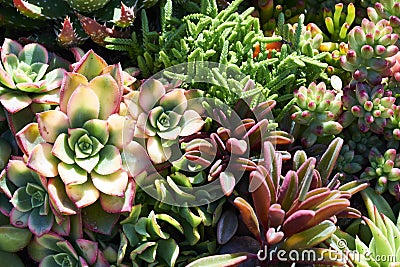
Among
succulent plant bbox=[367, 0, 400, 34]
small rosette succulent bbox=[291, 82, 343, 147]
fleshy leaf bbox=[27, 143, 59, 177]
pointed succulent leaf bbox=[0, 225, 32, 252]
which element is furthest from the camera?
succulent plant bbox=[367, 0, 400, 34]

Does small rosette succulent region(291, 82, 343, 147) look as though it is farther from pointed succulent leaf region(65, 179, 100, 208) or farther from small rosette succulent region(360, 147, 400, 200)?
pointed succulent leaf region(65, 179, 100, 208)

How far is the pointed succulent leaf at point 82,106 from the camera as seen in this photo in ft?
3.84

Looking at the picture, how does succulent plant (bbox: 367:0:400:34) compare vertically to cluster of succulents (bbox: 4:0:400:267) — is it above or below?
above

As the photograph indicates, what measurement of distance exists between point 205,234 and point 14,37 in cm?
81

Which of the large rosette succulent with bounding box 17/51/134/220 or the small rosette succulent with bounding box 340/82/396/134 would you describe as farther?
the small rosette succulent with bounding box 340/82/396/134

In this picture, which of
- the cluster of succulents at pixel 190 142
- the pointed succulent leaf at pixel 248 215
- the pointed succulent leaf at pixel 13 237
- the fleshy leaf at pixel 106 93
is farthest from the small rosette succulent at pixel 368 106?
the pointed succulent leaf at pixel 13 237

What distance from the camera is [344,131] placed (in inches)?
61.6

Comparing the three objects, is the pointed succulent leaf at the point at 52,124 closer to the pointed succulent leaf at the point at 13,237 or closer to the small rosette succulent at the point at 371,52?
the pointed succulent leaf at the point at 13,237

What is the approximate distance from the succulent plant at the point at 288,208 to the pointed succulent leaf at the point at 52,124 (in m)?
0.41

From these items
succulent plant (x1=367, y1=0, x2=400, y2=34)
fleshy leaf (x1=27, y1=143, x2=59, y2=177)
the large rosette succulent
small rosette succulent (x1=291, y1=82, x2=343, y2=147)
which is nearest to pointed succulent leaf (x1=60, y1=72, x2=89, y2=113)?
the large rosette succulent

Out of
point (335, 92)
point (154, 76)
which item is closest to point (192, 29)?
point (154, 76)

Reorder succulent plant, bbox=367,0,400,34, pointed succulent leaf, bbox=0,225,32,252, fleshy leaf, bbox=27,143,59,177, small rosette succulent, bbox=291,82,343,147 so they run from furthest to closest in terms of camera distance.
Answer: succulent plant, bbox=367,0,400,34, small rosette succulent, bbox=291,82,343,147, pointed succulent leaf, bbox=0,225,32,252, fleshy leaf, bbox=27,143,59,177

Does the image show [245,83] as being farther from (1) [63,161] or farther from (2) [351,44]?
(1) [63,161]

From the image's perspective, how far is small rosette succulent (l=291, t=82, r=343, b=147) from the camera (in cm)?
140
